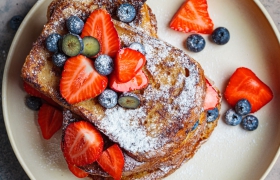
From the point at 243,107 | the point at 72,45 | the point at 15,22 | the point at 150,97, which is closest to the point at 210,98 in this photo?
the point at 243,107

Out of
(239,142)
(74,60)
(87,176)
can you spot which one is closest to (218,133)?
(239,142)

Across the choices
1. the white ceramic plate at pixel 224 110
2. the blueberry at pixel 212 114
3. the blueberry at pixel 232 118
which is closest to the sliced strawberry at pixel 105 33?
the white ceramic plate at pixel 224 110

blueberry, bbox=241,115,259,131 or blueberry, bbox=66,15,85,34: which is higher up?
blueberry, bbox=66,15,85,34

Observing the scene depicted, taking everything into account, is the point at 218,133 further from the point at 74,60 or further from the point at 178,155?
the point at 74,60

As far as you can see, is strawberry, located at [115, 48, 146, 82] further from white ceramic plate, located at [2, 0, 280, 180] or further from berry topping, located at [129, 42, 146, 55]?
white ceramic plate, located at [2, 0, 280, 180]

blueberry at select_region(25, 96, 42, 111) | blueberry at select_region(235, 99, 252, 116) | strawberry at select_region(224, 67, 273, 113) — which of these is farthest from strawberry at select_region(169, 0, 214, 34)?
blueberry at select_region(25, 96, 42, 111)

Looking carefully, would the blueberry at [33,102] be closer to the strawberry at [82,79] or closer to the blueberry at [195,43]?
the strawberry at [82,79]

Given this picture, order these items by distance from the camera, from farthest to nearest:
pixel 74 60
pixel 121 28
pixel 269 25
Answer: pixel 269 25
pixel 121 28
pixel 74 60
